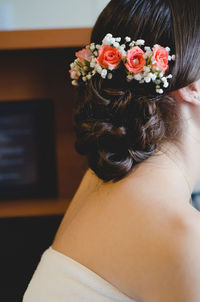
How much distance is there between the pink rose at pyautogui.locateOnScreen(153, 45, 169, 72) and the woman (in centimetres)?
3

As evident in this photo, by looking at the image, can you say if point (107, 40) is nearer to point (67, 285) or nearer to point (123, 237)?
point (123, 237)

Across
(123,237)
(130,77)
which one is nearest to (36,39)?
(130,77)

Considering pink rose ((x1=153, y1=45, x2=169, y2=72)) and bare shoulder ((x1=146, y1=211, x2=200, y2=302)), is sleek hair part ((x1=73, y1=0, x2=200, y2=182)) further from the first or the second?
bare shoulder ((x1=146, y1=211, x2=200, y2=302))

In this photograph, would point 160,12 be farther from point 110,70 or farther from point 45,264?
point 45,264

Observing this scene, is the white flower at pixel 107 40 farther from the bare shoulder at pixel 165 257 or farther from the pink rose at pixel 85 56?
the bare shoulder at pixel 165 257

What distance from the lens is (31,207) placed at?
160 cm

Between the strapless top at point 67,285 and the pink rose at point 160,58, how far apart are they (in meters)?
0.48

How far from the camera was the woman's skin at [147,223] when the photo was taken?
716mm

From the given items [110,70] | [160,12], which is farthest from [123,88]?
[160,12]

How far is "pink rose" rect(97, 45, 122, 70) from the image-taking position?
2.73ft

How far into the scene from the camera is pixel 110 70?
0.86m

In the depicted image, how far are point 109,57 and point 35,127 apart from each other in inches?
34.9

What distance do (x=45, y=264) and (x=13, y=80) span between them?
1046 mm

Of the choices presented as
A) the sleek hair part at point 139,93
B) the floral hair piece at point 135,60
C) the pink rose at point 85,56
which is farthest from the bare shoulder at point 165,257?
the pink rose at point 85,56
